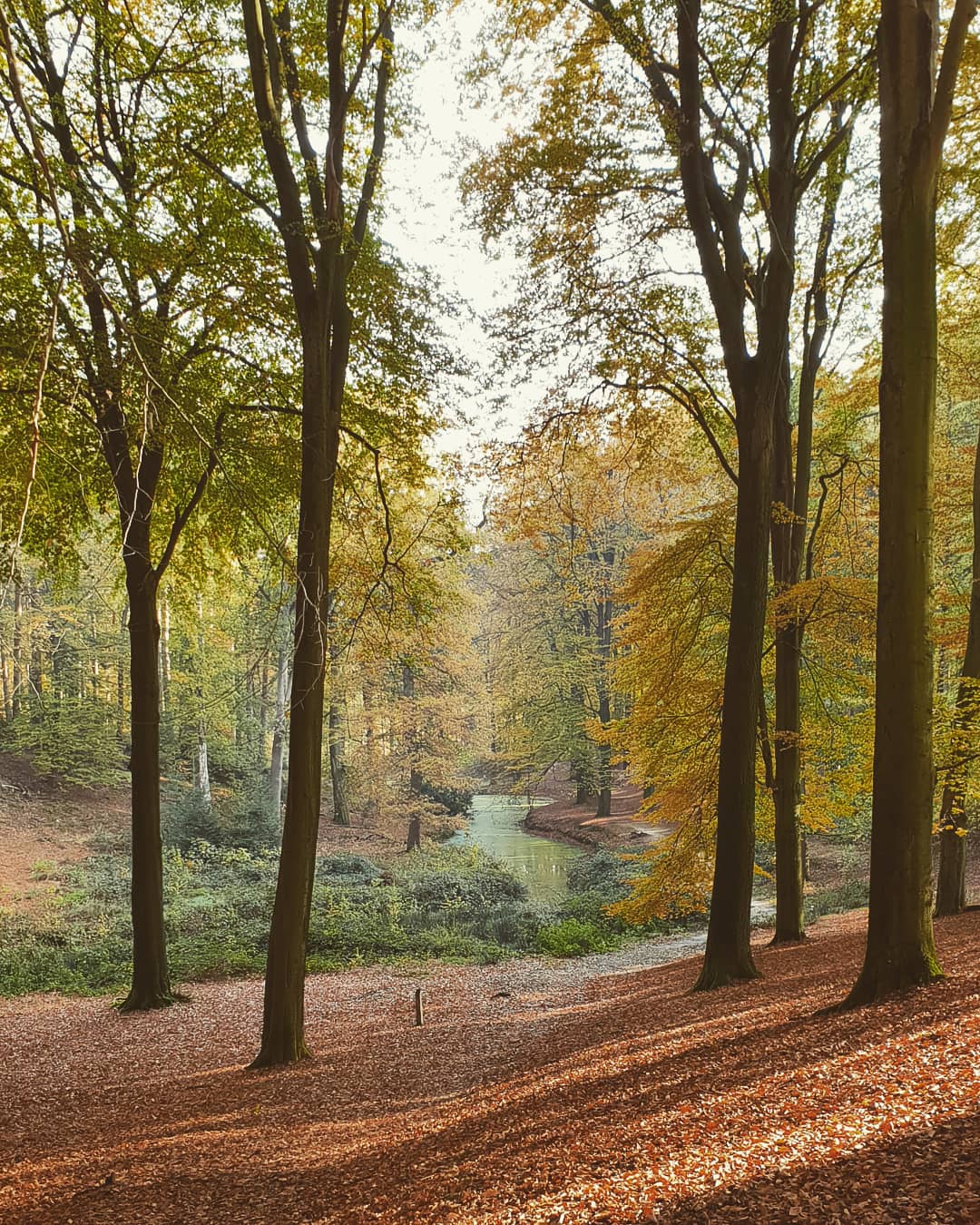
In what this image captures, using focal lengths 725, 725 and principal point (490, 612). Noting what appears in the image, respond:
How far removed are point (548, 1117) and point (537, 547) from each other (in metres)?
7.27

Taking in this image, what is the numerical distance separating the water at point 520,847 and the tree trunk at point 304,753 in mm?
10696

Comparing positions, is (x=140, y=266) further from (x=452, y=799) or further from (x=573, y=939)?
(x=452, y=799)

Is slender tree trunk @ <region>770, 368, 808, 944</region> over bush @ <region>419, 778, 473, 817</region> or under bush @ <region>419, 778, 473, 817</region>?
over

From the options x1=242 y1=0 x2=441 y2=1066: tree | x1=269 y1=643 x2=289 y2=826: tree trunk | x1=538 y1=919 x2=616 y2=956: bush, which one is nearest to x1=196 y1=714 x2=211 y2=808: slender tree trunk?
x1=269 y1=643 x2=289 y2=826: tree trunk

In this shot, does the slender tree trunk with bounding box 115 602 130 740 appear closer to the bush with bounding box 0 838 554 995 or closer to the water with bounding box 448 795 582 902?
the bush with bounding box 0 838 554 995

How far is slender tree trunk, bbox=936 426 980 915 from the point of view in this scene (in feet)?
25.3

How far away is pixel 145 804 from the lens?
30.2 feet

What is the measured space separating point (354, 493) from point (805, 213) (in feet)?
25.6

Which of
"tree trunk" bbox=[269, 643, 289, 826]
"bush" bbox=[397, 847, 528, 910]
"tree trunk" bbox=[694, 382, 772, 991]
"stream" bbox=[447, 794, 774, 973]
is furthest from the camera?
"tree trunk" bbox=[269, 643, 289, 826]

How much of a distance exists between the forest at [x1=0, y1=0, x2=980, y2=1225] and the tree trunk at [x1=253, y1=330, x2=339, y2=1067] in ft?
0.14

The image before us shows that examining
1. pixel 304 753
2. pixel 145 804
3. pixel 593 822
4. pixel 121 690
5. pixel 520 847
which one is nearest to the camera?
pixel 304 753

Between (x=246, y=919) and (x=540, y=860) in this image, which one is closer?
(x=246, y=919)

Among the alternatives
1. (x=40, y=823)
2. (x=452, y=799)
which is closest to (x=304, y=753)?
(x=40, y=823)

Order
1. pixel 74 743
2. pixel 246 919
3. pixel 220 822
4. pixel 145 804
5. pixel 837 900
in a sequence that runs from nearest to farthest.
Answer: pixel 145 804, pixel 246 919, pixel 837 900, pixel 220 822, pixel 74 743
